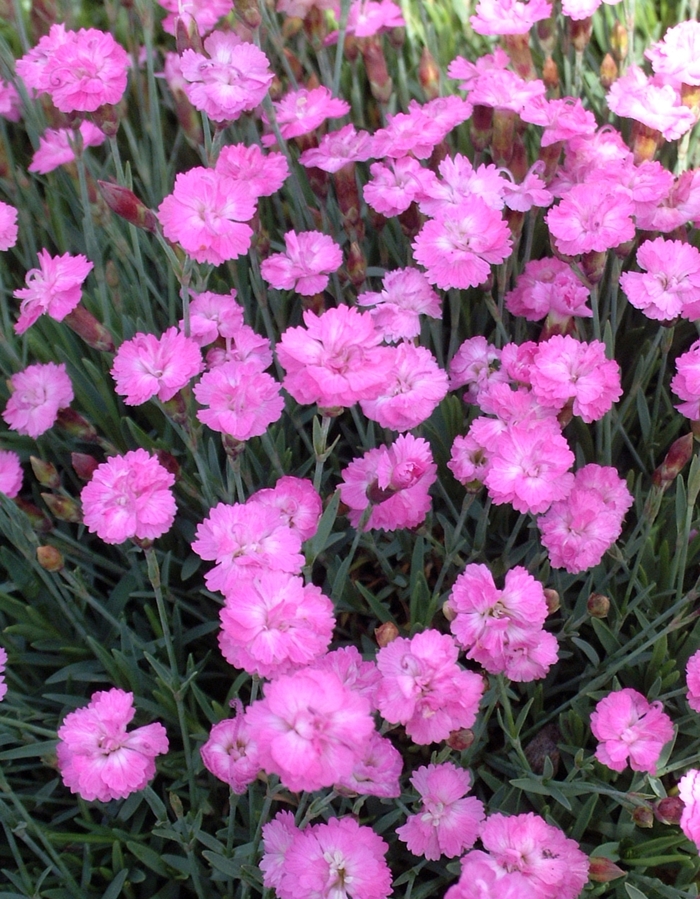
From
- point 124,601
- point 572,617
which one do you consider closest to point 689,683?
point 572,617

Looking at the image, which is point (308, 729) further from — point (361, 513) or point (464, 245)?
point (464, 245)

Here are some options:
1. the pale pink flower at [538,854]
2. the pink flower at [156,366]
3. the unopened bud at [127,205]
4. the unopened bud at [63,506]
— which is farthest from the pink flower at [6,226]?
the pale pink flower at [538,854]

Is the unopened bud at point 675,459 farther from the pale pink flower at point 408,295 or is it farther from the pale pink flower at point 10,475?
the pale pink flower at point 10,475

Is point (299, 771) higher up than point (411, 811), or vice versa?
point (299, 771)

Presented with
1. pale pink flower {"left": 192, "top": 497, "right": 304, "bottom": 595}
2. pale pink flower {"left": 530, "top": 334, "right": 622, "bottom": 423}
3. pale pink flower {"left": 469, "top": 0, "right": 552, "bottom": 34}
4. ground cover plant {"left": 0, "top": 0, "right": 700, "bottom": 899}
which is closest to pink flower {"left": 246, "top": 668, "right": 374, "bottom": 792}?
ground cover plant {"left": 0, "top": 0, "right": 700, "bottom": 899}

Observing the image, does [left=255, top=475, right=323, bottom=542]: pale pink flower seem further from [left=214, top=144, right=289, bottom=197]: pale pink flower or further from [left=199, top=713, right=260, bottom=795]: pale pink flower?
[left=214, top=144, right=289, bottom=197]: pale pink flower

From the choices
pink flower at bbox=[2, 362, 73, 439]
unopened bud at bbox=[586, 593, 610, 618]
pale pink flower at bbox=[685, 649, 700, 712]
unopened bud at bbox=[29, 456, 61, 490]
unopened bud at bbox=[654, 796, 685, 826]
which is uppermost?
pink flower at bbox=[2, 362, 73, 439]

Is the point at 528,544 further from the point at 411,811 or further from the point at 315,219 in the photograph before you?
the point at 315,219
